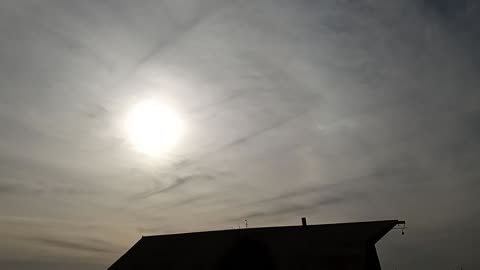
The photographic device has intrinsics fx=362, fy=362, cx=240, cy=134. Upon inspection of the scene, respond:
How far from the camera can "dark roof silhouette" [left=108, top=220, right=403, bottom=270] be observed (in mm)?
27047

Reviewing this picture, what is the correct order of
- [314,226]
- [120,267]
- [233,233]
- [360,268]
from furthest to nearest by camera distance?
[120,267] → [233,233] → [314,226] → [360,268]

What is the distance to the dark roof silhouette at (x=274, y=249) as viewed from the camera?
88.7ft

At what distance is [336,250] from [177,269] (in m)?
14.0

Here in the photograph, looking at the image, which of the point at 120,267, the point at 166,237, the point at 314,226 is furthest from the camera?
the point at 166,237

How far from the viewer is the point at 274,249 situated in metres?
29.8

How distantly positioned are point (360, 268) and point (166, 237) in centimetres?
2120

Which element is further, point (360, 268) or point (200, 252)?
point (200, 252)

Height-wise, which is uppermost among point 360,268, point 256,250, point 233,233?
point 233,233

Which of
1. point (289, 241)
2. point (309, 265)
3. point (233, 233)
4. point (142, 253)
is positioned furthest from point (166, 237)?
point (309, 265)

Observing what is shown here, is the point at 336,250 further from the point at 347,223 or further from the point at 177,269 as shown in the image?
the point at 177,269

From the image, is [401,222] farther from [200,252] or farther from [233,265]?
[200,252]

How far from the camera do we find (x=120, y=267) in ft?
119

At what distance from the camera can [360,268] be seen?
2520 cm

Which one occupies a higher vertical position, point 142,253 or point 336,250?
point 142,253
